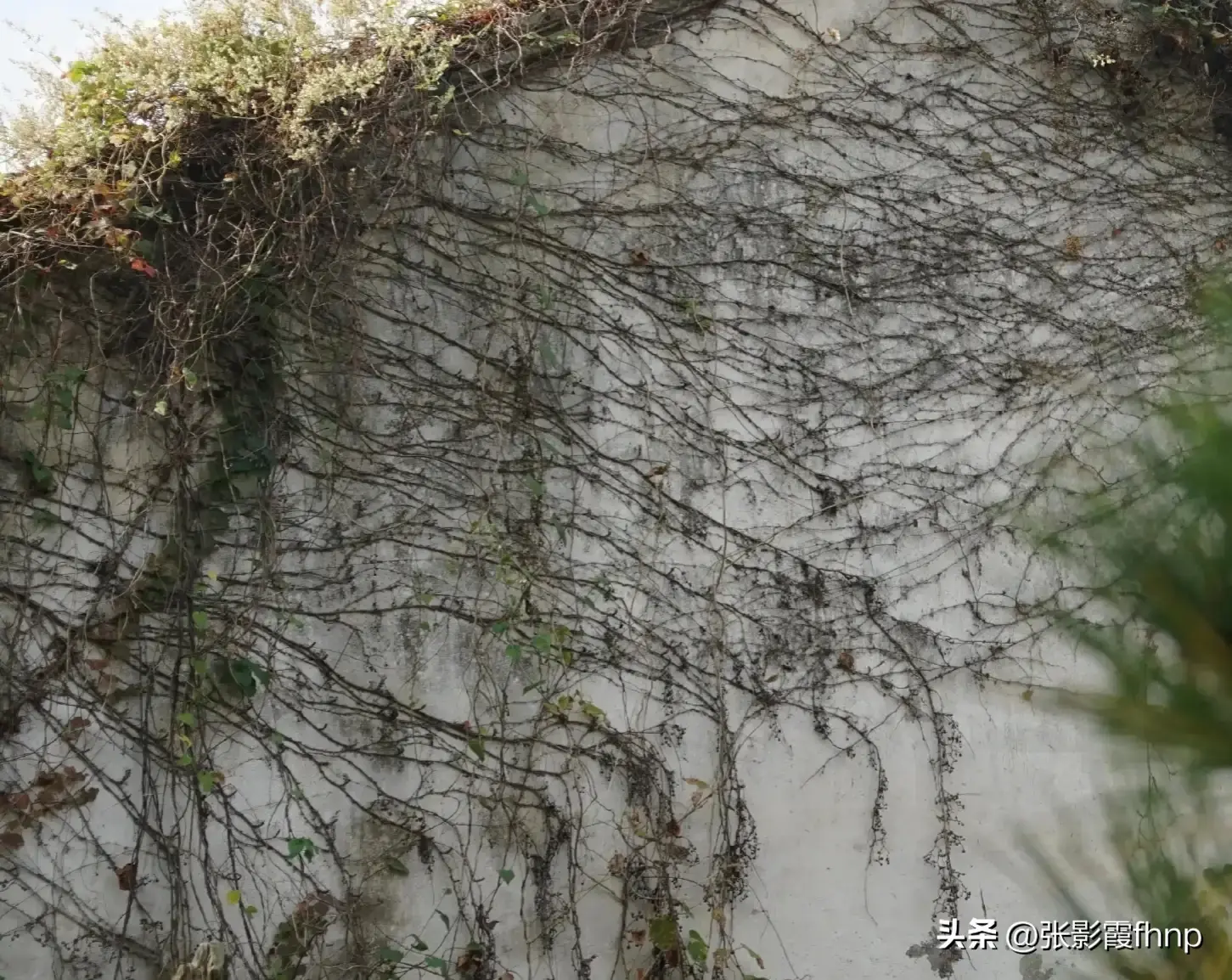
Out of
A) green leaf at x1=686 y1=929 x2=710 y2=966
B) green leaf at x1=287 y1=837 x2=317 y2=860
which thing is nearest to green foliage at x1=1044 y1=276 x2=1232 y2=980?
green leaf at x1=686 y1=929 x2=710 y2=966

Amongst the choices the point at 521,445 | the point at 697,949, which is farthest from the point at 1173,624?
the point at 521,445

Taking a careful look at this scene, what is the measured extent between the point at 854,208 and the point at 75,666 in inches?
106

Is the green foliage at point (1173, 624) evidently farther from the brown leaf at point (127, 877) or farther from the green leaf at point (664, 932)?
the brown leaf at point (127, 877)

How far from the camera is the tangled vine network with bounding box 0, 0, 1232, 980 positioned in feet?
9.65

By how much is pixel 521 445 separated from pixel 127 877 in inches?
61.3

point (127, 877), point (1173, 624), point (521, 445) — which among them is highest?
point (521, 445)

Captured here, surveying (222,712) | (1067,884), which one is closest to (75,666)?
(222,712)

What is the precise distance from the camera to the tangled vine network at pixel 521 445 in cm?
294

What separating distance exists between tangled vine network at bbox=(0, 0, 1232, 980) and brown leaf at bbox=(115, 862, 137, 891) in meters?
0.02

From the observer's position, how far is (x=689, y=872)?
10.2 feet

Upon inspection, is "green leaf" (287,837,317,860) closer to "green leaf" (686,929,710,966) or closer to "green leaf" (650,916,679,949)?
"green leaf" (650,916,679,949)

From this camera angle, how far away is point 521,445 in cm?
333

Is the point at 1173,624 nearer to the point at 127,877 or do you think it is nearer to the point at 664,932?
the point at 664,932

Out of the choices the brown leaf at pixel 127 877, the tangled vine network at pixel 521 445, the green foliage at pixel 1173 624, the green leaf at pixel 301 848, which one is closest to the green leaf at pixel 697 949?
the tangled vine network at pixel 521 445
